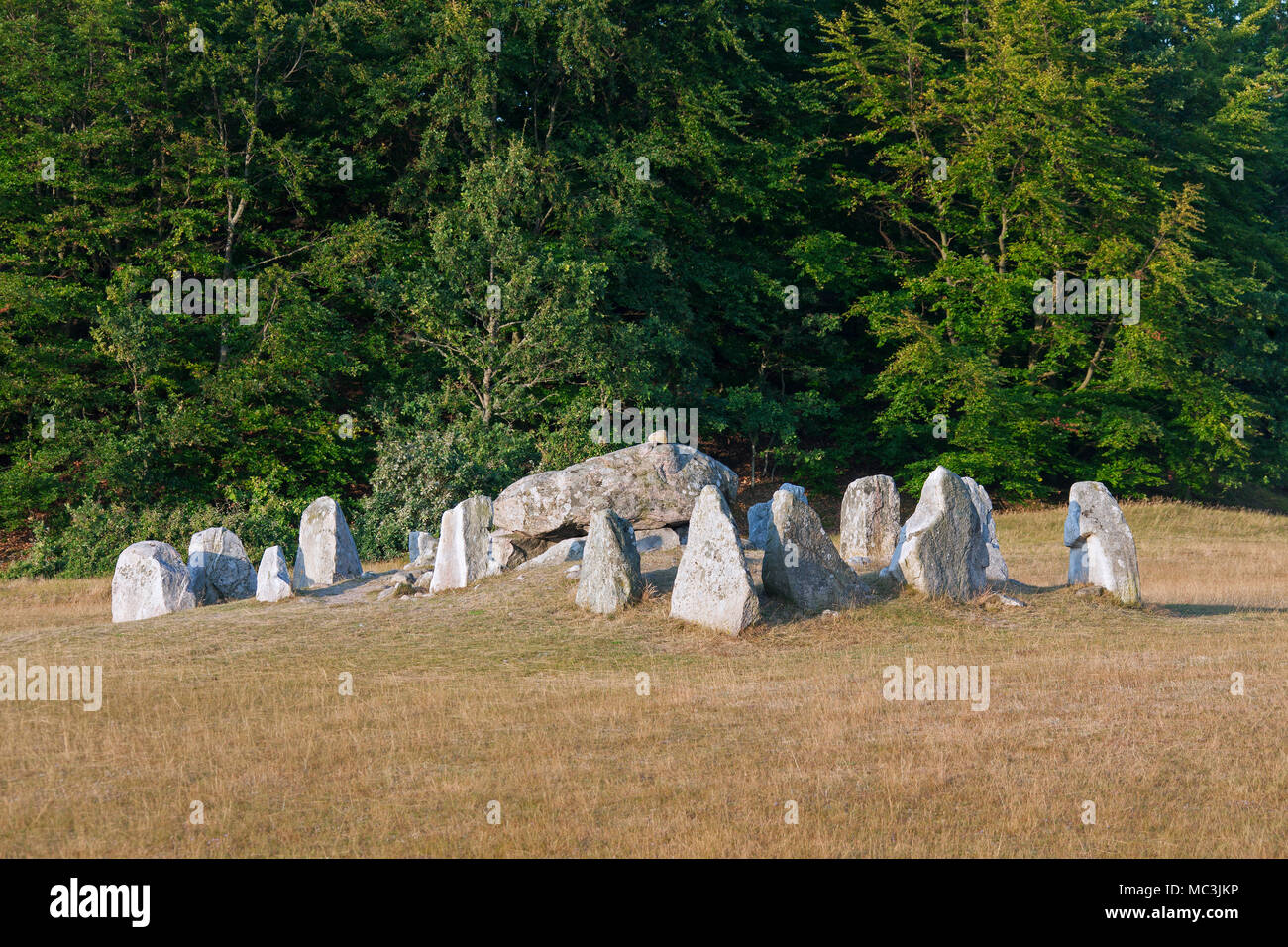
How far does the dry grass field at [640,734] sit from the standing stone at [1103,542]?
446mm

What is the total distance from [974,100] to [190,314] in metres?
25.3

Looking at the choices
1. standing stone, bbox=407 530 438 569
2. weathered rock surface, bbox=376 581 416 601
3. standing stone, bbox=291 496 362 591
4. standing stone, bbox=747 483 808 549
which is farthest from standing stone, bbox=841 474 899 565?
standing stone, bbox=291 496 362 591

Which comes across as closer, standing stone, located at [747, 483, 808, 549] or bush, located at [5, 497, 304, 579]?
standing stone, located at [747, 483, 808, 549]

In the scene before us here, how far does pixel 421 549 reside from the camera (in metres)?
22.7

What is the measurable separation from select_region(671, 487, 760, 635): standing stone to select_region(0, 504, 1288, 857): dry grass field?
0.34 m

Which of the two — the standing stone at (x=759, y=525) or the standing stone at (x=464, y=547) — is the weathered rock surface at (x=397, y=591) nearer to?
the standing stone at (x=464, y=547)

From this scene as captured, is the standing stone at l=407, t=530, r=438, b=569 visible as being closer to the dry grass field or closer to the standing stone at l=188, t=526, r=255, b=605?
the standing stone at l=188, t=526, r=255, b=605

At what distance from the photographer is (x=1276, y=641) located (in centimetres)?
1565

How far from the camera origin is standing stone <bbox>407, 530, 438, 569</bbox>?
22.2 meters

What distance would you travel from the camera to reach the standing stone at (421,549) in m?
22.2

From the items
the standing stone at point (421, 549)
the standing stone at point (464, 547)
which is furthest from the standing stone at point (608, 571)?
the standing stone at point (421, 549)

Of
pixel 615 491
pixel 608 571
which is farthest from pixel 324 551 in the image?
pixel 608 571

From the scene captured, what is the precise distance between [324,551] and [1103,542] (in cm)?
1301

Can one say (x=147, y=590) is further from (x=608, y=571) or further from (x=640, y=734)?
(x=640, y=734)
